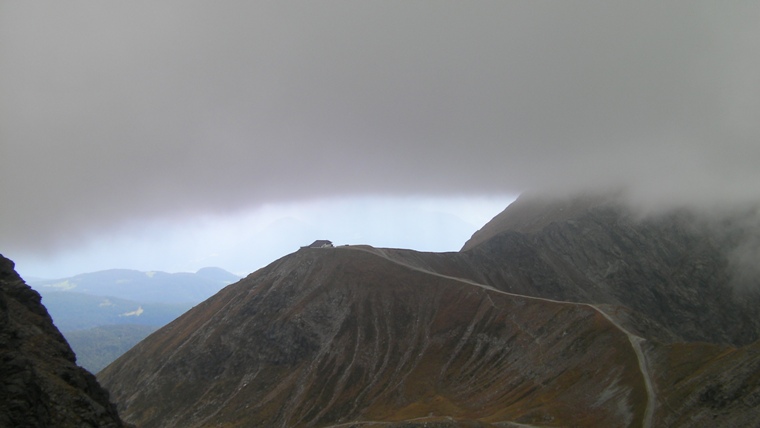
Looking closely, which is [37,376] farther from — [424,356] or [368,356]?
[424,356]

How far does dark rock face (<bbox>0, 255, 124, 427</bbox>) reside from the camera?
37125 millimetres

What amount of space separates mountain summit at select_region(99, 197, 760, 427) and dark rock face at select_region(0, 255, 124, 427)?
56.2 metres

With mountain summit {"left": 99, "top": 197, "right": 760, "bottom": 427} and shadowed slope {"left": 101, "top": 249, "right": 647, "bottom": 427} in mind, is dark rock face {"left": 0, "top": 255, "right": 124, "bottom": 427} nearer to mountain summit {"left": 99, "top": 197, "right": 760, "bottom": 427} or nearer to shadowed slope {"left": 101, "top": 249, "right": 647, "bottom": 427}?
mountain summit {"left": 99, "top": 197, "right": 760, "bottom": 427}

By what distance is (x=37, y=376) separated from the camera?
44.8 m

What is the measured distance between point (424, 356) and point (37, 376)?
100 m

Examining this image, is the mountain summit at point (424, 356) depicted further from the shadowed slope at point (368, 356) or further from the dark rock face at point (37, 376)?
the dark rock face at point (37, 376)

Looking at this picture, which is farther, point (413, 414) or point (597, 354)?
point (413, 414)

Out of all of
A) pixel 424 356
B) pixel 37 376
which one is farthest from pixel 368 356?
pixel 37 376

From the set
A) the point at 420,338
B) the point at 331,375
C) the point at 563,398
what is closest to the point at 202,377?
the point at 331,375

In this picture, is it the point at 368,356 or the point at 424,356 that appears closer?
the point at 424,356

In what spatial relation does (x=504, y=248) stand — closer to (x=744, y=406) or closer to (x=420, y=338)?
(x=420, y=338)

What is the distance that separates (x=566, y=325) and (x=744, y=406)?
1876 inches

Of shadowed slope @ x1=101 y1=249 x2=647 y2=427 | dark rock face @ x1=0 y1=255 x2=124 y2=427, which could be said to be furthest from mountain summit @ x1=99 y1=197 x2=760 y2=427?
dark rock face @ x1=0 y1=255 x2=124 y2=427

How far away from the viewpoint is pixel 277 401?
409 feet
